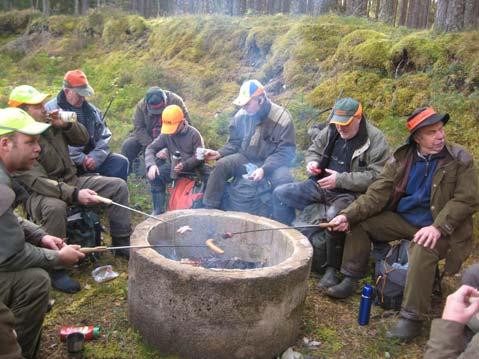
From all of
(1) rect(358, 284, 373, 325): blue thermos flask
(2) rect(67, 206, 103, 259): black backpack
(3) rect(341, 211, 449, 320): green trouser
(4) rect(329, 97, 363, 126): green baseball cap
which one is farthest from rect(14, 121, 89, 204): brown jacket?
(1) rect(358, 284, 373, 325): blue thermos flask

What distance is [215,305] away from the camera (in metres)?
3.33

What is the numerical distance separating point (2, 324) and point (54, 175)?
268 cm

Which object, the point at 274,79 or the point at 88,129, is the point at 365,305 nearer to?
the point at 88,129

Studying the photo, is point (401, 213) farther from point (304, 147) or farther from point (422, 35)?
point (422, 35)

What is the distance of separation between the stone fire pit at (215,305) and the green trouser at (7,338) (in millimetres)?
1151

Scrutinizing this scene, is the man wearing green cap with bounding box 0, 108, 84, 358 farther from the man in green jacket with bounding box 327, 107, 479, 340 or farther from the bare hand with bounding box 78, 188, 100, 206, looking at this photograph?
the man in green jacket with bounding box 327, 107, 479, 340

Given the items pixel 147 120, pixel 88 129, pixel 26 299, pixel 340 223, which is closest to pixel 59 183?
pixel 88 129

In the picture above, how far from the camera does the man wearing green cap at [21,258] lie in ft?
10.0

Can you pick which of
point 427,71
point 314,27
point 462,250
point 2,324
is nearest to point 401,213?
point 462,250

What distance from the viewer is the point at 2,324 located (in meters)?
2.42

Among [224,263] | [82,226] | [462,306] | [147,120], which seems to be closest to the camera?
[462,306]


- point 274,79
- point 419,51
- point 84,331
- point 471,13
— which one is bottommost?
point 84,331

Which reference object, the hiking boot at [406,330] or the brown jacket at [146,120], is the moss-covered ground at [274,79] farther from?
the brown jacket at [146,120]

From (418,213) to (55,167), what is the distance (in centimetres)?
370
